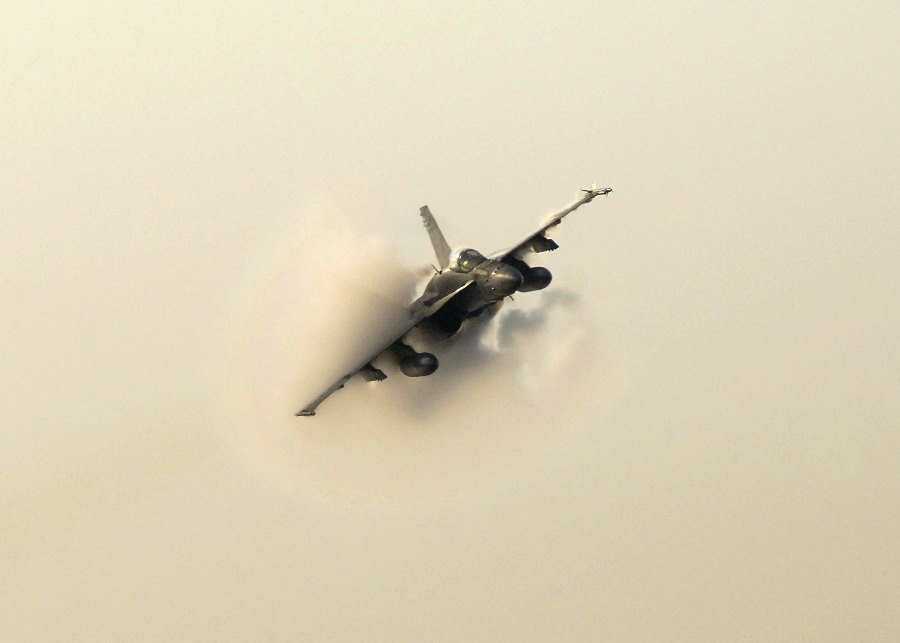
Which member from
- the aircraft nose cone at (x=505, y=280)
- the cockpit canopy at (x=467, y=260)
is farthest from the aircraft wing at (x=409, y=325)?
the aircraft nose cone at (x=505, y=280)

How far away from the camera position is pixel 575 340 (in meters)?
79.4

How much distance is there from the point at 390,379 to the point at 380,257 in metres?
7.69

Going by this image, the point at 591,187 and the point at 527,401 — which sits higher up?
the point at 591,187

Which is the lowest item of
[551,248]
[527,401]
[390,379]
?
[527,401]

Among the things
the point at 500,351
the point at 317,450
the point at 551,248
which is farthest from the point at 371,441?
the point at 551,248

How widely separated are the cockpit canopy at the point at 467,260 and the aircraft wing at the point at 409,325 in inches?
28.7

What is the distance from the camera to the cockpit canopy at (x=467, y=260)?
66688mm

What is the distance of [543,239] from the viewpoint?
71500mm

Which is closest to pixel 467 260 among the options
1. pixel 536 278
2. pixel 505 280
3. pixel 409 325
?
pixel 505 280

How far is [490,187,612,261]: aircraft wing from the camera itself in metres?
70.6

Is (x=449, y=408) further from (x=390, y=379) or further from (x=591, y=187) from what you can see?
(x=591, y=187)

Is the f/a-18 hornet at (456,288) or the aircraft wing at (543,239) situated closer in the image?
the f/a-18 hornet at (456,288)

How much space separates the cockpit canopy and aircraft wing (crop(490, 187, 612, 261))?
12.2ft

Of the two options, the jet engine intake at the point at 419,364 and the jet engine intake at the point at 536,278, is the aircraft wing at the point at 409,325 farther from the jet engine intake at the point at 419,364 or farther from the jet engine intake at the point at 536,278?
the jet engine intake at the point at 536,278
